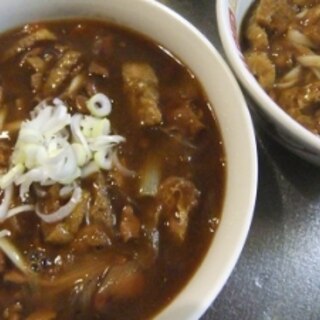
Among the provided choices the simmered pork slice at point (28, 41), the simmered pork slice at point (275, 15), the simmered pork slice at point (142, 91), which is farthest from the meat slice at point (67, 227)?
the simmered pork slice at point (275, 15)

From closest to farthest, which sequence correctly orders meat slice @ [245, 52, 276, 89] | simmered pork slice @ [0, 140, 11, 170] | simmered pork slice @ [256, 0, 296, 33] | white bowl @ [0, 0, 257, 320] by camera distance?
1. white bowl @ [0, 0, 257, 320]
2. simmered pork slice @ [0, 140, 11, 170]
3. meat slice @ [245, 52, 276, 89]
4. simmered pork slice @ [256, 0, 296, 33]

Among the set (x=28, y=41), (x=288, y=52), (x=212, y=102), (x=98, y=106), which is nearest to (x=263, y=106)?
(x=212, y=102)

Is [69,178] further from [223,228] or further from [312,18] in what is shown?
[312,18]

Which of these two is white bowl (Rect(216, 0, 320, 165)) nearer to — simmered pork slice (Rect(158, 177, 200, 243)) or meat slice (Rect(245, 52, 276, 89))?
meat slice (Rect(245, 52, 276, 89))

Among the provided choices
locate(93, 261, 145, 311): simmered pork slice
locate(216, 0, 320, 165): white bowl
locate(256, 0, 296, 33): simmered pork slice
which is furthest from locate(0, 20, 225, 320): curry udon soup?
locate(256, 0, 296, 33): simmered pork slice

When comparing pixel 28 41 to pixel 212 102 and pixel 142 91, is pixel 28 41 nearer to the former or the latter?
pixel 142 91

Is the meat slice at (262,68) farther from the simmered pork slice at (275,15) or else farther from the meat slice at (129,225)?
the meat slice at (129,225)

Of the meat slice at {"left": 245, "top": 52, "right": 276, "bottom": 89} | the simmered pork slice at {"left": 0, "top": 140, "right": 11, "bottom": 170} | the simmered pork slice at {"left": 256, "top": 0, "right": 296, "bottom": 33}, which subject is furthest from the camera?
the simmered pork slice at {"left": 256, "top": 0, "right": 296, "bottom": 33}
